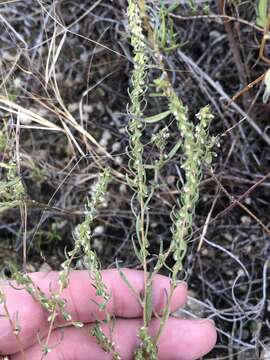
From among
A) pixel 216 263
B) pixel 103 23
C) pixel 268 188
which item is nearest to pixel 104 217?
pixel 216 263

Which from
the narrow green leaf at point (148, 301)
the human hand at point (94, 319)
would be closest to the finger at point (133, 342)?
the human hand at point (94, 319)

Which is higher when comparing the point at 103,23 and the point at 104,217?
the point at 103,23

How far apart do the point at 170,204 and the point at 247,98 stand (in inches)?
12.4

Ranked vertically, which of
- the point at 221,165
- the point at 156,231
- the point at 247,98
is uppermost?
the point at 247,98

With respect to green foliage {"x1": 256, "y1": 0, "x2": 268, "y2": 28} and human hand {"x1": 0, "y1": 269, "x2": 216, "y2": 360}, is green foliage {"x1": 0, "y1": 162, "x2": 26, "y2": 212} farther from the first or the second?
green foliage {"x1": 256, "y1": 0, "x2": 268, "y2": 28}

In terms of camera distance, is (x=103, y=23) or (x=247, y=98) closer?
(x=247, y=98)

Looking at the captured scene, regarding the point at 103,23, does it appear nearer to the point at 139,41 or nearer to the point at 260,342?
the point at 139,41

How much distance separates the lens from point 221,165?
153 cm

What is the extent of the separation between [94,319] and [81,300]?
5 centimetres

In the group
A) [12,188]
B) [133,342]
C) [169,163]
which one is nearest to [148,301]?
[133,342]

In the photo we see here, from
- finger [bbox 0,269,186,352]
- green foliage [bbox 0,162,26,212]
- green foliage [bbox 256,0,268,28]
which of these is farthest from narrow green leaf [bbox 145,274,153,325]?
green foliage [bbox 256,0,268,28]

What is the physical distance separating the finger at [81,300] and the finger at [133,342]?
0.09 feet

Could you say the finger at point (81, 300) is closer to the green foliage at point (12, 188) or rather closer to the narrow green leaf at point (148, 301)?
the narrow green leaf at point (148, 301)

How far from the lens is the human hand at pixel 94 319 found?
122cm
